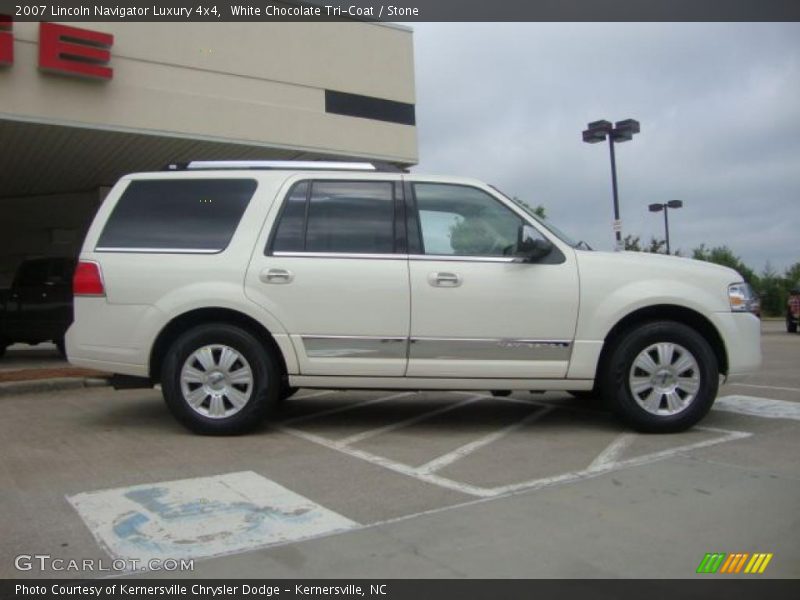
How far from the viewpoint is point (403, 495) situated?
4109mm

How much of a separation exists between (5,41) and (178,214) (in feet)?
25.9

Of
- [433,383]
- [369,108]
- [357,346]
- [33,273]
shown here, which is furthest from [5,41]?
[433,383]

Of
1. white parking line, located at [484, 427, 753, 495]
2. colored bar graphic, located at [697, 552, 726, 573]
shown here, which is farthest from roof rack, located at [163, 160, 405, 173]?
colored bar graphic, located at [697, 552, 726, 573]

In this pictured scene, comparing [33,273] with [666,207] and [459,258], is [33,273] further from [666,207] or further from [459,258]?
[666,207]

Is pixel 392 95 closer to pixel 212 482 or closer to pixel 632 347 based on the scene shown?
pixel 632 347

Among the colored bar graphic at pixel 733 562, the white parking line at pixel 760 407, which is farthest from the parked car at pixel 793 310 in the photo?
the colored bar graphic at pixel 733 562

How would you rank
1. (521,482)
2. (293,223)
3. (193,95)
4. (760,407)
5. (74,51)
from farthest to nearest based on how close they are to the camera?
(193,95) < (74,51) < (760,407) < (293,223) < (521,482)

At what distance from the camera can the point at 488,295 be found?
5398 millimetres

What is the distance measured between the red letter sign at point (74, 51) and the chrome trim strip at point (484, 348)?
9.47 meters

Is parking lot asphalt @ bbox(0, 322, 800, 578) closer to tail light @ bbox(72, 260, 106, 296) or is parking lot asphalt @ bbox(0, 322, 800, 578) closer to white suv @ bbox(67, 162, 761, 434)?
white suv @ bbox(67, 162, 761, 434)

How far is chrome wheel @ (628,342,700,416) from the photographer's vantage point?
17.8 ft
